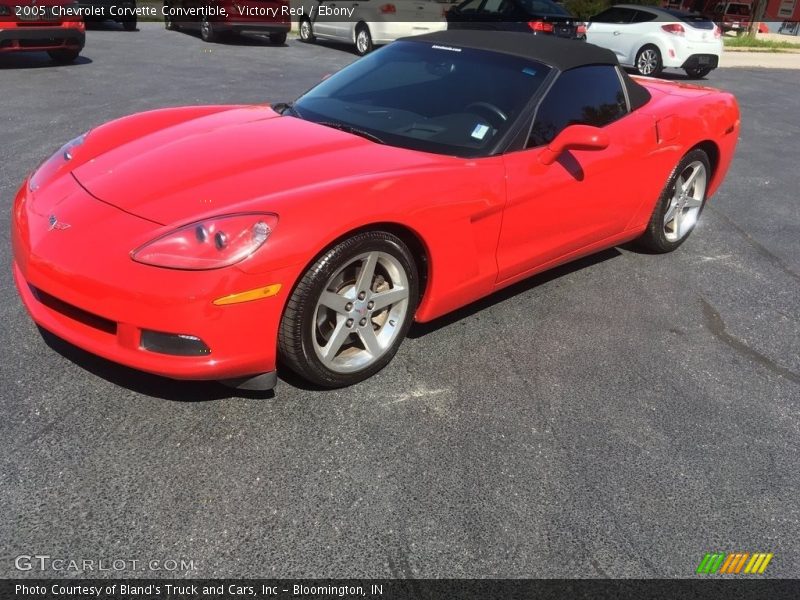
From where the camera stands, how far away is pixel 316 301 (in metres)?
2.62

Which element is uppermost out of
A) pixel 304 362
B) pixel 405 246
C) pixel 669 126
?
pixel 669 126

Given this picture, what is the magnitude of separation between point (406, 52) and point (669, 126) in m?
1.70

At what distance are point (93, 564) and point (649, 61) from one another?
1425 centimetres

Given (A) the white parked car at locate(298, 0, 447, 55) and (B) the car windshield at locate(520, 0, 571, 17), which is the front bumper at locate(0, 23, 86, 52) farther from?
(B) the car windshield at locate(520, 0, 571, 17)

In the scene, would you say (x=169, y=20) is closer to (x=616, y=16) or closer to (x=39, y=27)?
(x=39, y=27)

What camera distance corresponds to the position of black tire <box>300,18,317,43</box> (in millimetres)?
16109

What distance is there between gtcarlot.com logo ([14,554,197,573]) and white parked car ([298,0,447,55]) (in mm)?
13098

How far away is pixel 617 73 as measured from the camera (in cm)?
419

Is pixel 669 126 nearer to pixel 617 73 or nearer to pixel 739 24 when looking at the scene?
pixel 617 73

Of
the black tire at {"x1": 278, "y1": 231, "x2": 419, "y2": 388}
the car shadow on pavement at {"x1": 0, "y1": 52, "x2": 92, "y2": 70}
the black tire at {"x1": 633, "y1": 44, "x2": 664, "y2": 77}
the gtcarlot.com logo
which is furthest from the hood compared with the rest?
the black tire at {"x1": 633, "y1": 44, "x2": 664, "y2": 77}

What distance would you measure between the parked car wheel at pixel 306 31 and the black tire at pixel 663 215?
43.5 ft

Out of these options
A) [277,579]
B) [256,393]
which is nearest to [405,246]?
[256,393]

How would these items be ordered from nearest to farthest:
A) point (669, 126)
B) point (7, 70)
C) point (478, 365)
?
point (478, 365)
point (669, 126)
point (7, 70)

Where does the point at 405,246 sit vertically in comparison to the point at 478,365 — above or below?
above
